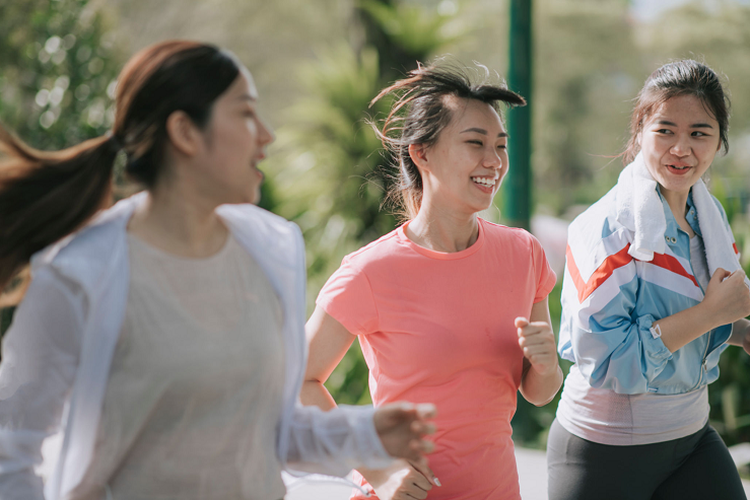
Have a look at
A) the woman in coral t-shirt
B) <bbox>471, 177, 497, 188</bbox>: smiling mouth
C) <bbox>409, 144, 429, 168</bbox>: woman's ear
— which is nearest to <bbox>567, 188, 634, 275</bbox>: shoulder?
the woman in coral t-shirt

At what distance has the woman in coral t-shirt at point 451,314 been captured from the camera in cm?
185

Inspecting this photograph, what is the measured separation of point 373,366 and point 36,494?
3.02 ft

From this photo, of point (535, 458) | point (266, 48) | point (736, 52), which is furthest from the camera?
point (736, 52)

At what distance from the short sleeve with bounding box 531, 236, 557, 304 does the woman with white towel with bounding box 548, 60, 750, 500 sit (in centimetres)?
7

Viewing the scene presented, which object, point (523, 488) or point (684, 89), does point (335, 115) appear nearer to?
point (523, 488)

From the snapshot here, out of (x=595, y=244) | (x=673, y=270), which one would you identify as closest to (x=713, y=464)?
(x=673, y=270)

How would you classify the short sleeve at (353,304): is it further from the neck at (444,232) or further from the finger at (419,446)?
the finger at (419,446)

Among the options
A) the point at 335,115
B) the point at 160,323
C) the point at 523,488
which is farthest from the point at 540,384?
the point at 335,115

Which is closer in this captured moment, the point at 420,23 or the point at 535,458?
the point at 535,458

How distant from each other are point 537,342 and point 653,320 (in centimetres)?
45

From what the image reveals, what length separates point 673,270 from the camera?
6.70 feet

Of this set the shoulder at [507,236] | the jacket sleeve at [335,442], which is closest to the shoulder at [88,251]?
the jacket sleeve at [335,442]

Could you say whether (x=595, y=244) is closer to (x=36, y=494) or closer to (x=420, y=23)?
(x=36, y=494)

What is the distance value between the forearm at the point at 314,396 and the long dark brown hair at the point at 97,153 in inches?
30.0
